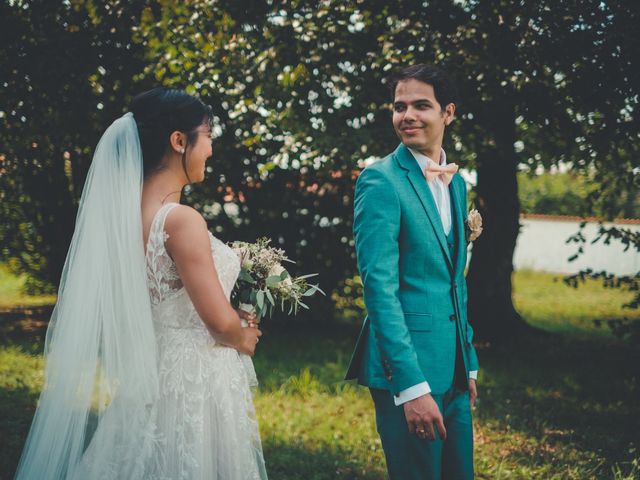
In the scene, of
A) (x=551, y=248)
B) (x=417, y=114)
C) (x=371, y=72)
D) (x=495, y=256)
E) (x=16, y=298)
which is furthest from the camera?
(x=551, y=248)

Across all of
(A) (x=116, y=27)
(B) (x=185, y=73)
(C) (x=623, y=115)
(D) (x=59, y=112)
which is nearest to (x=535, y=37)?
(C) (x=623, y=115)

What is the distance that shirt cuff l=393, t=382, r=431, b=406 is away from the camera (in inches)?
95.2

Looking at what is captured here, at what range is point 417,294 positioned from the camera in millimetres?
2627

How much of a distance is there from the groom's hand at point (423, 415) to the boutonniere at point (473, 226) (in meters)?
0.87

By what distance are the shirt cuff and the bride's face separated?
4.05 ft

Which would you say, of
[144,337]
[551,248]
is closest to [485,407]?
[144,337]

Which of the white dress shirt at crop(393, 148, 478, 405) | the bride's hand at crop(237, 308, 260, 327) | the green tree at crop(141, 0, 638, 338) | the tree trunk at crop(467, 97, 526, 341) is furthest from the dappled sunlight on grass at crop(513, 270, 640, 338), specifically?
the bride's hand at crop(237, 308, 260, 327)

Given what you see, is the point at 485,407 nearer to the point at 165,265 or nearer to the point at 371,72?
the point at 371,72

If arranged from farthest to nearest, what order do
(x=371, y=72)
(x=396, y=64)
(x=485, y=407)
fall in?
(x=371, y=72) < (x=485, y=407) < (x=396, y=64)

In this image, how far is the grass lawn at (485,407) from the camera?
468 centimetres

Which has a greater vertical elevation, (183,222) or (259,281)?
(183,222)

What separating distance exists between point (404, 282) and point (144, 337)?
1.12 m

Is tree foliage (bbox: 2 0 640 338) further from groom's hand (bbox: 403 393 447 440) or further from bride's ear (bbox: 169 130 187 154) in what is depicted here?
groom's hand (bbox: 403 393 447 440)

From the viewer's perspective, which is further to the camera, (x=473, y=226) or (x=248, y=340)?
(x=473, y=226)
